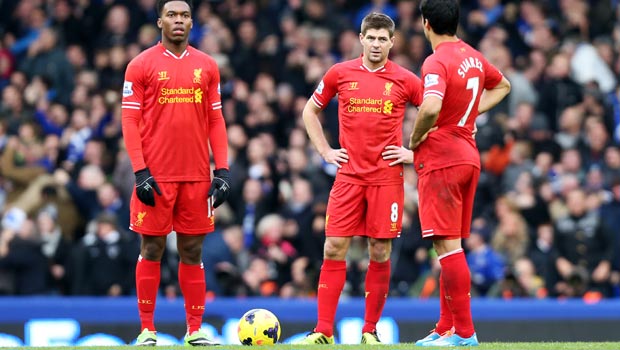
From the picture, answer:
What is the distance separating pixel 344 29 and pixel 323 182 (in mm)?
3742

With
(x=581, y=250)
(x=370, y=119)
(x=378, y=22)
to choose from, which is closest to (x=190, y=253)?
(x=370, y=119)

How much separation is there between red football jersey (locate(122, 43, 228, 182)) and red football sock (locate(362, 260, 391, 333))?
1.57 m

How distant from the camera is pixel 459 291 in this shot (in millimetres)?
10656

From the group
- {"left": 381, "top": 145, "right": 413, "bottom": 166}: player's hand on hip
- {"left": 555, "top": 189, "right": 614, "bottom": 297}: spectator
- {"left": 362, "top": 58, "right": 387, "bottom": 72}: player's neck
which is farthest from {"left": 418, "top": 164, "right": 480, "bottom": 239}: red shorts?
{"left": 555, "top": 189, "right": 614, "bottom": 297}: spectator

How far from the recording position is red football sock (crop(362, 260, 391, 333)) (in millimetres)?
11641

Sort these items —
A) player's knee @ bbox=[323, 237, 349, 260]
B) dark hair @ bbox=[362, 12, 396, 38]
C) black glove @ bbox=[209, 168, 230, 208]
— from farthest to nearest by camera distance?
player's knee @ bbox=[323, 237, 349, 260], dark hair @ bbox=[362, 12, 396, 38], black glove @ bbox=[209, 168, 230, 208]

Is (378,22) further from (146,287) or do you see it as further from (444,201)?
(146,287)

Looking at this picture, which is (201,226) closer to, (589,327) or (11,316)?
(11,316)

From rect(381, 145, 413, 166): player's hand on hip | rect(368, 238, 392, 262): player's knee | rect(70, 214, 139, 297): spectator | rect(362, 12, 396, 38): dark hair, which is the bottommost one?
rect(70, 214, 139, 297): spectator

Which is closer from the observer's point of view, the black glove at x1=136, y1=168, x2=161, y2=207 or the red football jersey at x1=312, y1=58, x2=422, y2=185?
the black glove at x1=136, y1=168, x2=161, y2=207

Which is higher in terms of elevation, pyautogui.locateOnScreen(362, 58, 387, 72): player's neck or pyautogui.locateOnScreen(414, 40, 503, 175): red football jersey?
pyautogui.locateOnScreen(362, 58, 387, 72): player's neck

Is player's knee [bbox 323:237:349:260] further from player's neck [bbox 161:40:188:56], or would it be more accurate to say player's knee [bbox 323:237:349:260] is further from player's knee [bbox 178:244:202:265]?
player's neck [bbox 161:40:188:56]

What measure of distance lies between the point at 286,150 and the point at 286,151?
Answer: 0.13 metres

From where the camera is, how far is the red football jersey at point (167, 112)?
11078mm
